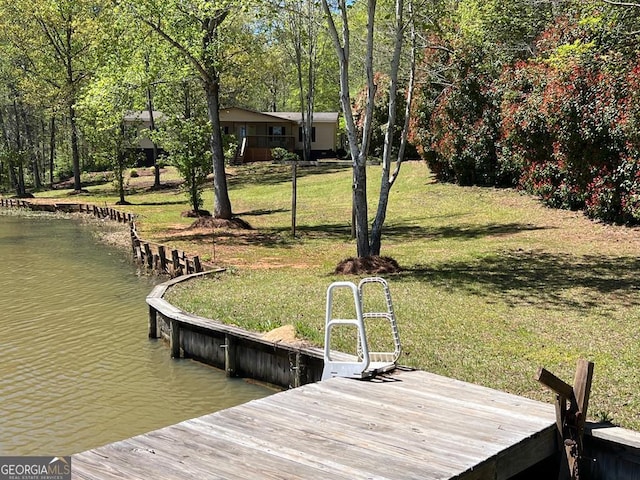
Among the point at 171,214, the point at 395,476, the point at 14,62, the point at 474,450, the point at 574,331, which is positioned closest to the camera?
the point at 395,476

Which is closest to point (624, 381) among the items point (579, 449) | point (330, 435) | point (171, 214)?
point (579, 449)

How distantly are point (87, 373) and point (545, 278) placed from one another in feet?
29.3

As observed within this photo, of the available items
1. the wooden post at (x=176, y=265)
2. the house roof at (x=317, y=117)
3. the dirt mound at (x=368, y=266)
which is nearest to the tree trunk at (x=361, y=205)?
the dirt mound at (x=368, y=266)

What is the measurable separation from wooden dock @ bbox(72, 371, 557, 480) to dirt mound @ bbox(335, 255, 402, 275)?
7.97 m

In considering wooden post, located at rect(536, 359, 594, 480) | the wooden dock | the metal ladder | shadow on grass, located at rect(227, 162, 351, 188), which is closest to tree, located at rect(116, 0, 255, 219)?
the metal ladder

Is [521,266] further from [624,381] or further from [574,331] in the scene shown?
[624,381]

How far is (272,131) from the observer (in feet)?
190

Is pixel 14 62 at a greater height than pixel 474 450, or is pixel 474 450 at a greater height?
pixel 14 62

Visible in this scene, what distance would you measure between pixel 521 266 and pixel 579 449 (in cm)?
961

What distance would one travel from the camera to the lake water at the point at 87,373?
7.97 meters

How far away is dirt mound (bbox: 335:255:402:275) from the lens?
14.6m

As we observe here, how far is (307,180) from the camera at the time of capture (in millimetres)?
39906

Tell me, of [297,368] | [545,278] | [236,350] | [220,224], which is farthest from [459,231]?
[297,368]

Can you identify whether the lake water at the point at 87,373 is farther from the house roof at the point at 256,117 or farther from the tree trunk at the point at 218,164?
the house roof at the point at 256,117
